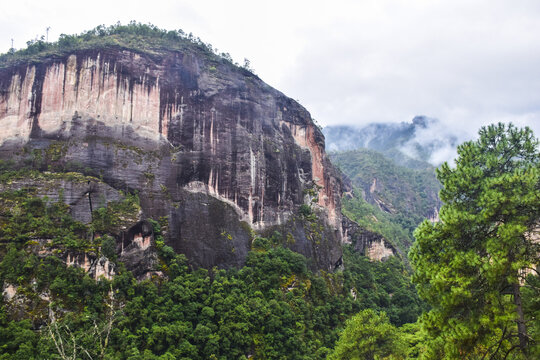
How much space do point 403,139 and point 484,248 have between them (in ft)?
495

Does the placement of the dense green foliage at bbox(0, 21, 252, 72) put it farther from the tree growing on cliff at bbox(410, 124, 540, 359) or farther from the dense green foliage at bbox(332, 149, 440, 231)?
the dense green foliage at bbox(332, 149, 440, 231)

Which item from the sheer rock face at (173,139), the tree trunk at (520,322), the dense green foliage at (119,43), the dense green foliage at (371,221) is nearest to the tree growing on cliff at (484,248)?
the tree trunk at (520,322)

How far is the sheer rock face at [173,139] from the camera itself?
29.0 m

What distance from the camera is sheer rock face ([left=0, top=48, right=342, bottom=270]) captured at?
95.0 feet

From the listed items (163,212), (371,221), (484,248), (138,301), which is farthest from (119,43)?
(371,221)

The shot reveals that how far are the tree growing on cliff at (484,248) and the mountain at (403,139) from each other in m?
136

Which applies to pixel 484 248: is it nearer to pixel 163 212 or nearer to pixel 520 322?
pixel 520 322

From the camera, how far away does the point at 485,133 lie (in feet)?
27.9

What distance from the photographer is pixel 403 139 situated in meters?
149

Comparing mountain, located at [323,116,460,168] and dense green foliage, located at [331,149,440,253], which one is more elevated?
mountain, located at [323,116,460,168]

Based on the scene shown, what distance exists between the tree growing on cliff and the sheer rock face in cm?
2279

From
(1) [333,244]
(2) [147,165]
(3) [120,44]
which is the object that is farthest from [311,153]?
(3) [120,44]

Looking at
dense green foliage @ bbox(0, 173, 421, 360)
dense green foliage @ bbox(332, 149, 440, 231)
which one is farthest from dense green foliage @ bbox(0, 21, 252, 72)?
dense green foliage @ bbox(332, 149, 440, 231)

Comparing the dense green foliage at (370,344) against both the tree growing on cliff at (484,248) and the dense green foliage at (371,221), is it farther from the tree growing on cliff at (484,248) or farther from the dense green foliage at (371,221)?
the dense green foliage at (371,221)
